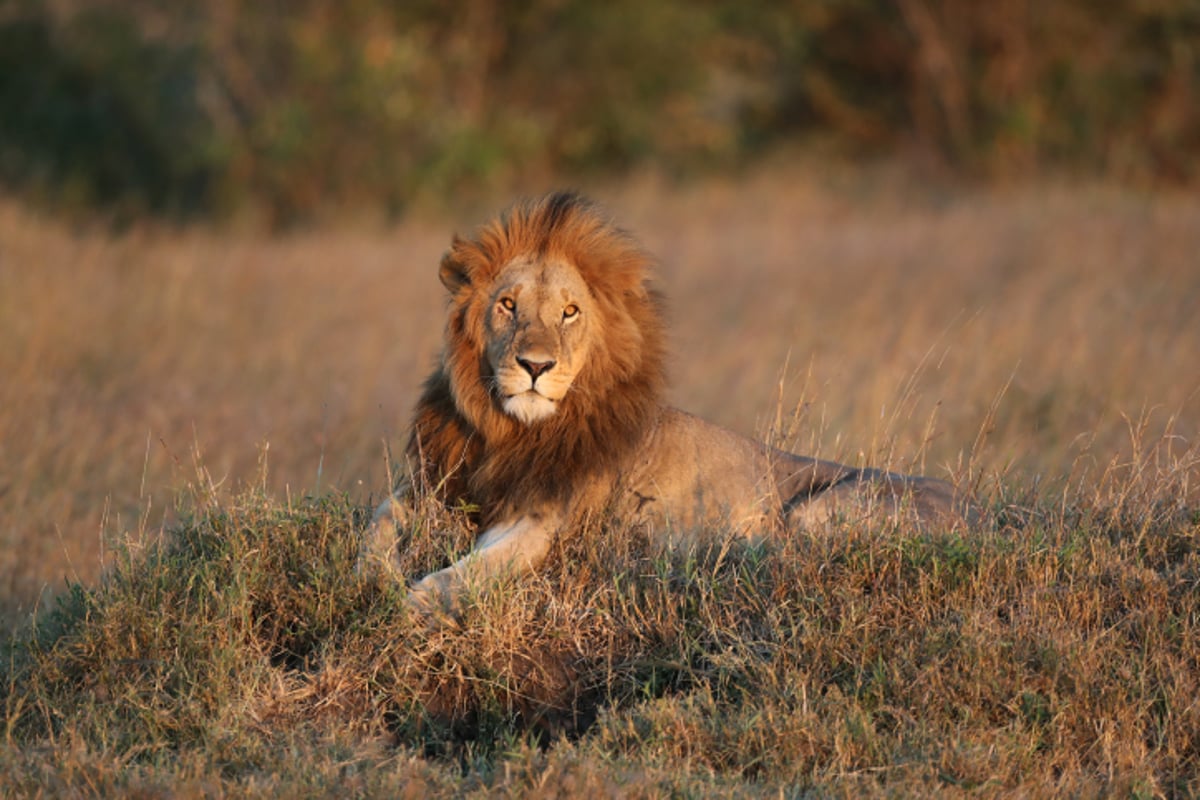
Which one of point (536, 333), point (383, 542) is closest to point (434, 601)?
point (383, 542)

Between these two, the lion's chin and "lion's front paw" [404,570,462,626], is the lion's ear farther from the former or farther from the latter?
"lion's front paw" [404,570,462,626]

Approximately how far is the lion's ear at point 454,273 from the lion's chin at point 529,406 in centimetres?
50

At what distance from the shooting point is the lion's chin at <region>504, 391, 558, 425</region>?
16.2 ft

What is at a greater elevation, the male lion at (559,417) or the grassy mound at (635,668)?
the male lion at (559,417)

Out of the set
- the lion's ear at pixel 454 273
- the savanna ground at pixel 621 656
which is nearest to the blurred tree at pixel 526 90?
the savanna ground at pixel 621 656

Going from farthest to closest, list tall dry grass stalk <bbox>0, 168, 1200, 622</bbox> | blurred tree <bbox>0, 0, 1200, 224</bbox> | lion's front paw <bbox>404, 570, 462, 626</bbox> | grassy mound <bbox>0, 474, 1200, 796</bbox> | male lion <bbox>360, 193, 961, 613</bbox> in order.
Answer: blurred tree <bbox>0, 0, 1200, 224</bbox> < tall dry grass stalk <bbox>0, 168, 1200, 622</bbox> < male lion <bbox>360, 193, 961, 613</bbox> < lion's front paw <bbox>404, 570, 462, 626</bbox> < grassy mound <bbox>0, 474, 1200, 796</bbox>

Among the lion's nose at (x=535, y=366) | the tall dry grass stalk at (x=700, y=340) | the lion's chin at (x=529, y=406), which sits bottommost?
the tall dry grass stalk at (x=700, y=340)

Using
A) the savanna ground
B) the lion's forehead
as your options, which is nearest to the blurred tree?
the savanna ground

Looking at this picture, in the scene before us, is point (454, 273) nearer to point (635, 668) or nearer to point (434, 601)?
point (434, 601)

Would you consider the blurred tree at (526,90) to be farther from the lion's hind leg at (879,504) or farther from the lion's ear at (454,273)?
the lion's hind leg at (879,504)

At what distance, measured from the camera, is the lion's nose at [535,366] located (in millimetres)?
4875

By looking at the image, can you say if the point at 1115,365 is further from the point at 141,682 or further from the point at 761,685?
the point at 141,682

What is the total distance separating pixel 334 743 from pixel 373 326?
8.25 m

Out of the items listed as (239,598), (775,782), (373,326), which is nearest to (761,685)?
(775,782)
